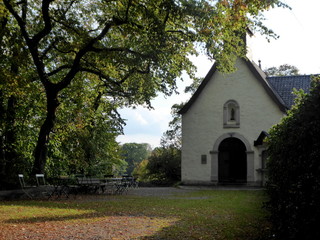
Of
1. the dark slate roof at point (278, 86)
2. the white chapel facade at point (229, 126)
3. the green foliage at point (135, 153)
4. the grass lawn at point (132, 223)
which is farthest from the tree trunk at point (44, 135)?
the green foliage at point (135, 153)

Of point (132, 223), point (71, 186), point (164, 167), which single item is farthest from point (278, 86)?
point (132, 223)

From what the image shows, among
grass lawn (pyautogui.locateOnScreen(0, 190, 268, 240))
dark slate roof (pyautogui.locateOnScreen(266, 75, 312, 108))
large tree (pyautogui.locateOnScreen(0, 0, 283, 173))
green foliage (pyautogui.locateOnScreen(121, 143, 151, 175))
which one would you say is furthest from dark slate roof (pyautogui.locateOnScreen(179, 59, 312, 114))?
green foliage (pyautogui.locateOnScreen(121, 143, 151, 175))

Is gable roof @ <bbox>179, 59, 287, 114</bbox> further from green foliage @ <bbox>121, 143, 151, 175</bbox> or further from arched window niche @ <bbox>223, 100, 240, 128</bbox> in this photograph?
green foliage @ <bbox>121, 143, 151, 175</bbox>

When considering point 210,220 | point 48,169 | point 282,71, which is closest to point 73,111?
point 48,169

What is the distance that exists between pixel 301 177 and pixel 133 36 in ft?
40.3

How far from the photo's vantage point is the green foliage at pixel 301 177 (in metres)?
4.57

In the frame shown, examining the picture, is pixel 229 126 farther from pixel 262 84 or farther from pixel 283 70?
pixel 283 70

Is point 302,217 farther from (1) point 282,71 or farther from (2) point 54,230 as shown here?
(1) point 282,71

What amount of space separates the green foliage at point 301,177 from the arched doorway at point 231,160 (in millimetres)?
21722

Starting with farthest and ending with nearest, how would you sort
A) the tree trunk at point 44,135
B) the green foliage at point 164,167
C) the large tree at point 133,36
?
the green foliage at point 164,167, the tree trunk at point 44,135, the large tree at point 133,36

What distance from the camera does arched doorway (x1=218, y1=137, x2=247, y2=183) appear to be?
27.1m

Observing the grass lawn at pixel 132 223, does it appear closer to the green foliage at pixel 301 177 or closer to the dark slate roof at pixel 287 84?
the green foliage at pixel 301 177

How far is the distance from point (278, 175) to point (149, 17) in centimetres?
921

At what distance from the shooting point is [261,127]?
25750mm
